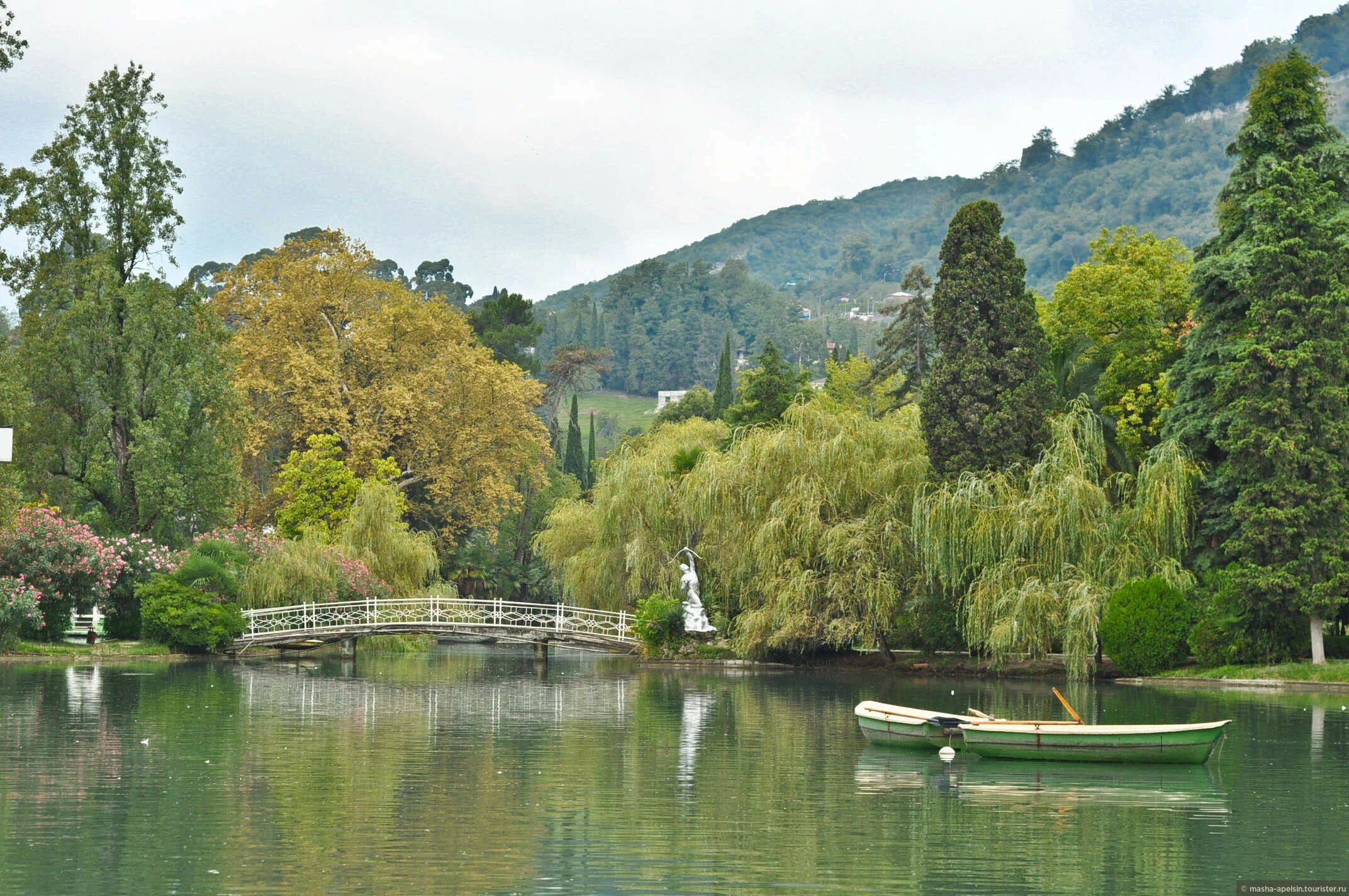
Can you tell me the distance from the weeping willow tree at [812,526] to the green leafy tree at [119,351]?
17070mm

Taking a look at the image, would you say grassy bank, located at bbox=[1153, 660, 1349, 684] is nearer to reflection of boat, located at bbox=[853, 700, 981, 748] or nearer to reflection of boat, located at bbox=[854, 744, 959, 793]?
reflection of boat, located at bbox=[853, 700, 981, 748]

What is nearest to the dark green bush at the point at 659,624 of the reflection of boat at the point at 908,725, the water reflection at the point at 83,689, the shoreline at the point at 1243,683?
the shoreline at the point at 1243,683

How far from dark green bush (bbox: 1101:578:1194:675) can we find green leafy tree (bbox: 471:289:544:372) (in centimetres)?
4984

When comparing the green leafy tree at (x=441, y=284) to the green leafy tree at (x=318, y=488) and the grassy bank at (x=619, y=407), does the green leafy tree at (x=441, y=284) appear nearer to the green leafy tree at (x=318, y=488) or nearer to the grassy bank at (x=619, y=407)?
the grassy bank at (x=619, y=407)

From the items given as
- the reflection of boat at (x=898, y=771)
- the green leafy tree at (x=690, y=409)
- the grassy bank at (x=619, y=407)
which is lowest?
the reflection of boat at (x=898, y=771)

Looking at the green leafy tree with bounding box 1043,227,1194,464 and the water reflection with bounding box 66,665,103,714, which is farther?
the green leafy tree with bounding box 1043,227,1194,464

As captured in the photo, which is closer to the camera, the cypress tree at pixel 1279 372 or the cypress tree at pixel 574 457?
the cypress tree at pixel 1279 372

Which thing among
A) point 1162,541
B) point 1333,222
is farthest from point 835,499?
point 1333,222

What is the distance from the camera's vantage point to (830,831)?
17.1 m

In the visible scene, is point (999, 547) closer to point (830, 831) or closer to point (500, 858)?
point (830, 831)

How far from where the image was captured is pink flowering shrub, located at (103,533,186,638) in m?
47.8

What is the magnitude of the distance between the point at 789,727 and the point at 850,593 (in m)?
14.7

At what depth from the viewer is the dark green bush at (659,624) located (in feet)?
153

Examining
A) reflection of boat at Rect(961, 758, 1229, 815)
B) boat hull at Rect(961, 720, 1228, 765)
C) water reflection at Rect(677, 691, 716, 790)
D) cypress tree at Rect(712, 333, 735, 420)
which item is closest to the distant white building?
cypress tree at Rect(712, 333, 735, 420)
